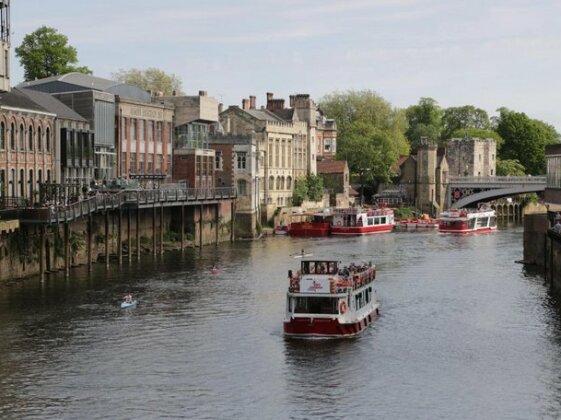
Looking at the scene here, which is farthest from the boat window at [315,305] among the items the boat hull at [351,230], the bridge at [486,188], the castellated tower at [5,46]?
the bridge at [486,188]

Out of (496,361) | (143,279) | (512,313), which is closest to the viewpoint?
(496,361)

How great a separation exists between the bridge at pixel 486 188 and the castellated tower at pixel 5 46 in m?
106

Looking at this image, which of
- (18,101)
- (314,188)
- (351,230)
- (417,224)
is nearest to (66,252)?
(18,101)

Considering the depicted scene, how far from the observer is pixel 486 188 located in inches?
7087

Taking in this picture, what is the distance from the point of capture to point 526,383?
51.0 m

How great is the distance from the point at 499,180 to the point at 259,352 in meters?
127

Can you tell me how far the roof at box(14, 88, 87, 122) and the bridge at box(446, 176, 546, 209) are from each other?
84472 mm

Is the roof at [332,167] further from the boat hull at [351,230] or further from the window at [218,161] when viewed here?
the window at [218,161]

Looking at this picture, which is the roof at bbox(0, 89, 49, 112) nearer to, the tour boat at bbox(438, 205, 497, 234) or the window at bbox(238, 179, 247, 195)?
the window at bbox(238, 179, 247, 195)

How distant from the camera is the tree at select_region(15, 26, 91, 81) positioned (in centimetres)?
13562

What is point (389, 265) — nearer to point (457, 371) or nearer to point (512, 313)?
point (512, 313)

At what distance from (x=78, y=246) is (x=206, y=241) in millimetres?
28496

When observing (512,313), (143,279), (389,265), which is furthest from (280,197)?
(512,313)

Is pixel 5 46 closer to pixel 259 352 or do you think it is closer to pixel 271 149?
pixel 259 352
